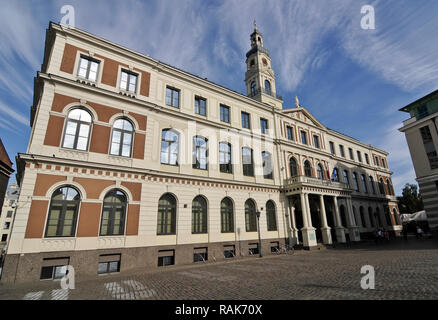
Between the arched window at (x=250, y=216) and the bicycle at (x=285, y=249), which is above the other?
the arched window at (x=250, y=216)

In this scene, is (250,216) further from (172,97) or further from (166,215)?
(172,97)

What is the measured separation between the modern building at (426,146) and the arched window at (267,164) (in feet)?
65.7

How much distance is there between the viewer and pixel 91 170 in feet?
46.6

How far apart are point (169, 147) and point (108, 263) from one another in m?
9.27

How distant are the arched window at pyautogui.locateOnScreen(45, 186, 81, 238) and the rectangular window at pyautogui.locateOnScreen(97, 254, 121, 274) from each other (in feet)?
7.69

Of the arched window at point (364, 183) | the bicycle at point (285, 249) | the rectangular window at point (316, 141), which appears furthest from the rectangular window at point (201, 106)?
the arched window at point (364, 183)

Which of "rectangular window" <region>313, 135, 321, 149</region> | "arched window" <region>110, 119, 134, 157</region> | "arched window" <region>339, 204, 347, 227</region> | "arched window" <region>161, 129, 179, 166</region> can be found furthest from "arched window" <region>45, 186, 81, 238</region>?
"arched window" <region>339, 204, 347, 227</region>

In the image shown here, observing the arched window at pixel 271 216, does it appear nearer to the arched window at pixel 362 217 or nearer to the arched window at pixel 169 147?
the arched window at pixel 169 147

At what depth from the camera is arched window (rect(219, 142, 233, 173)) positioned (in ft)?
70.1

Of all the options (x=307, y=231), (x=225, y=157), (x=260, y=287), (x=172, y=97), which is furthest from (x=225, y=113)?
(x=260, y=287)

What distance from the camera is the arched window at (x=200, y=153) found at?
64.8 ft
